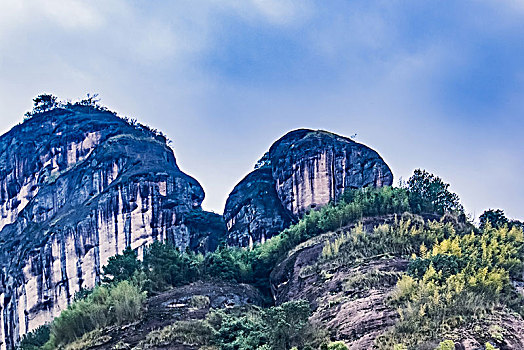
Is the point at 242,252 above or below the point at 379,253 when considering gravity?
above

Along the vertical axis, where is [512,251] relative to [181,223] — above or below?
below

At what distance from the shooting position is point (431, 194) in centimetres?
3447

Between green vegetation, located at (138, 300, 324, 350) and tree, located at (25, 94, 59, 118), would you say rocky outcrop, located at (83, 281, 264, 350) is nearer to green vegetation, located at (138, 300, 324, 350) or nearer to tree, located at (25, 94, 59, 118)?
green vegetation, located at (138, 300, 324, 350)

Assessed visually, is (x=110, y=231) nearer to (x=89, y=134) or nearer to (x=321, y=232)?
(x=89, y=134)

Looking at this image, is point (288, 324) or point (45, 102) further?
point (45, 102)

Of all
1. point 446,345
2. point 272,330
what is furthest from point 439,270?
point 272,330

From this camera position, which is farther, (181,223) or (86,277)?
(181,223)

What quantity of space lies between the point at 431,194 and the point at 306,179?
14.8 m

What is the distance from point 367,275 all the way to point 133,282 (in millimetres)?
11752

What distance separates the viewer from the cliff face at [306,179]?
156 feet

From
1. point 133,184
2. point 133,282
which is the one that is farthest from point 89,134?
point 133,282

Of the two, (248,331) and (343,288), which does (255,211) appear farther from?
(248,331)

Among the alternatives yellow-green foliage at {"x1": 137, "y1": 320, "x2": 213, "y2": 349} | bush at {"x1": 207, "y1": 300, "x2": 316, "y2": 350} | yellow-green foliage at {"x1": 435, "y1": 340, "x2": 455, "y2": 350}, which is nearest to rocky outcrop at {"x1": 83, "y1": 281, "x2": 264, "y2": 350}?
yellow-green foliage at {"x1": 137, "y1": 320, "x2": 213, "y2": 349}

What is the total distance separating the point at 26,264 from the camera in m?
49.1
